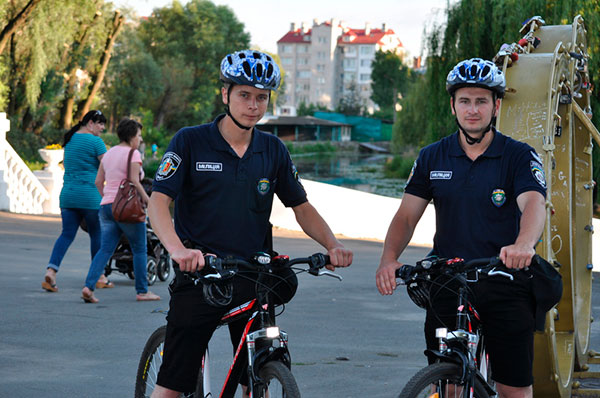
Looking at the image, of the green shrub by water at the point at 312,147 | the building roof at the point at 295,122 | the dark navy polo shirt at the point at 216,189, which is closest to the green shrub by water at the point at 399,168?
the green shrub by water at the point at 312,147

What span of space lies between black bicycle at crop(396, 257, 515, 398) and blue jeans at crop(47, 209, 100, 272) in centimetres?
690

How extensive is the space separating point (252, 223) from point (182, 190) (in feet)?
1.11

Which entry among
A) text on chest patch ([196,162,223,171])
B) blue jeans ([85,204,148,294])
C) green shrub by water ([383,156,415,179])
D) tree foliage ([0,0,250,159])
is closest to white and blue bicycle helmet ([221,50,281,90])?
text on chest patch ([196,162,223,171])

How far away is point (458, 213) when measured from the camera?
4141mm

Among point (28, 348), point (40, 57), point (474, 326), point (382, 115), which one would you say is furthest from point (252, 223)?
point (382, 115)

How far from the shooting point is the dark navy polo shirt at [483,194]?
4102mm

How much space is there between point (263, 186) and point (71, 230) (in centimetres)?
681

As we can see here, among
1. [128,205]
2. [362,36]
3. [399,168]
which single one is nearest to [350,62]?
[362,36]

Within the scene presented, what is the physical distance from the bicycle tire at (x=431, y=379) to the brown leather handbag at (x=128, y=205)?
6485mm

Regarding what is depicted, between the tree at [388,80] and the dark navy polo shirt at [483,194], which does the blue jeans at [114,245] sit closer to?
the dark navy polo shirt at [483,194]

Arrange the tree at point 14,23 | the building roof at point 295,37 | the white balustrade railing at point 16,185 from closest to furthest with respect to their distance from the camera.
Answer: the white balustrade railing at point 16,185 < the tree at point 14,23 < the building roof at point 295,37

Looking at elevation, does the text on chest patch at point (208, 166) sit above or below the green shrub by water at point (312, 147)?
above

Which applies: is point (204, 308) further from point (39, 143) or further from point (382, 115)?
point (382, 115)

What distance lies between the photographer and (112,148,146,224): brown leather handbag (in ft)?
32.1
